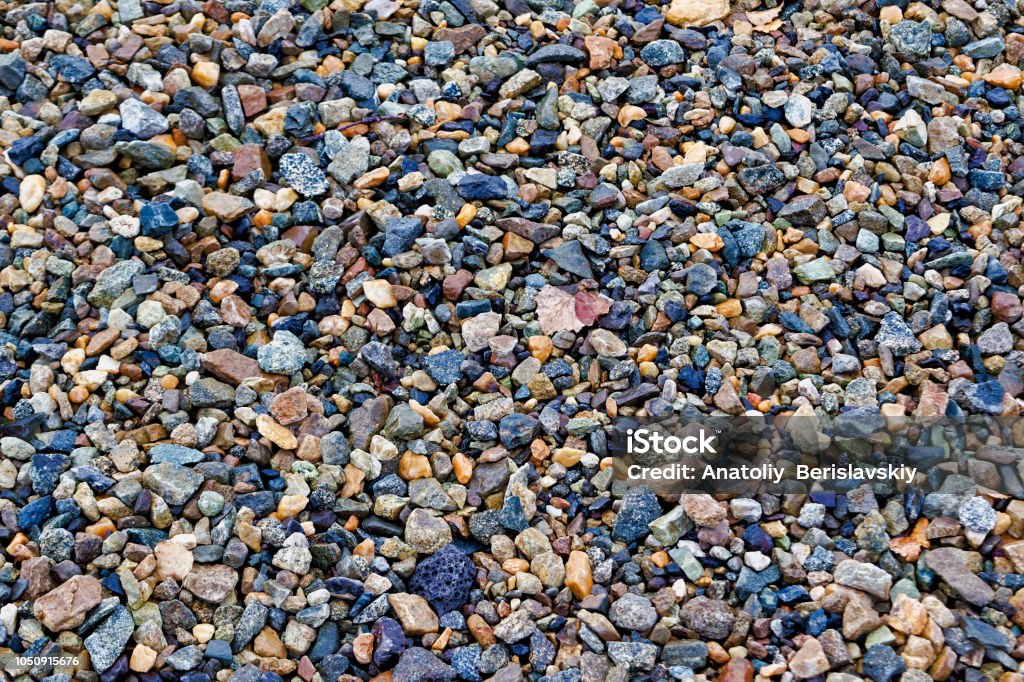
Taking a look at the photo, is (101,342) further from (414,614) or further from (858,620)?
(858,620)

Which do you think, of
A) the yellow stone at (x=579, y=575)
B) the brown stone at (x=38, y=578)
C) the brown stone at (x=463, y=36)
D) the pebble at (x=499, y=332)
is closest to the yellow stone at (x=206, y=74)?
the pebble at (x=499, y=332)

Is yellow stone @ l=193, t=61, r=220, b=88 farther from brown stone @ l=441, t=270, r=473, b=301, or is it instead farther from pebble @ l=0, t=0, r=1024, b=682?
brown stone @ l=441, t=270, r=473, b=301

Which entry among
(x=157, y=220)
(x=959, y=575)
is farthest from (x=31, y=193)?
(x=959, y=575)

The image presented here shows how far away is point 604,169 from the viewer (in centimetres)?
372

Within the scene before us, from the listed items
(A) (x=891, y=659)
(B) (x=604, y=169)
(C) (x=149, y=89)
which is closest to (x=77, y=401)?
(C) (x=149, y=89)

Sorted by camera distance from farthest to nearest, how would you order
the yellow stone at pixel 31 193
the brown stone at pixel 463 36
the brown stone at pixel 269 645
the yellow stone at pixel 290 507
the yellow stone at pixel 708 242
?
the brown stone at pixel 463 36, the yellow stone at pixel 31 193, the yellow stone at pixel 708 242, the yellow stone at pixel 290 507, the brown stone at pixel 269 645

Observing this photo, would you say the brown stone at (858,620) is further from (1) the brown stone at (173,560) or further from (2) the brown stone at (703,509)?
(1) the brown stone at (173,560)

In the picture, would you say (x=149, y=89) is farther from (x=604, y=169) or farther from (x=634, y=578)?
(x=634, y=578)

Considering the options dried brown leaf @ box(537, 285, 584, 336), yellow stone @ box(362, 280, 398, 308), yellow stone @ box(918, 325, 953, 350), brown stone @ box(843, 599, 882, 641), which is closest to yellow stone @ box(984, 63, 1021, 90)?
yellow stone @ box(918, 325, 953, 350)

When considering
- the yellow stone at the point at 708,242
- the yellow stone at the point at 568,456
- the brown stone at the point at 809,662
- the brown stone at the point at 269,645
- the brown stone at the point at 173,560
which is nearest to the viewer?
the brown stone at the point at 809,662

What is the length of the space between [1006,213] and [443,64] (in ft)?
7.76

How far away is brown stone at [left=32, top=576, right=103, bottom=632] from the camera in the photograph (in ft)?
8.75

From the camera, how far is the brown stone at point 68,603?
2668 millimetres

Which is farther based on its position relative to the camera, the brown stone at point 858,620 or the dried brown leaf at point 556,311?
the dried brown leaf at point 556,311
